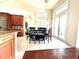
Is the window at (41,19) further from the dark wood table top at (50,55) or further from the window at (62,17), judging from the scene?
the dark wood table top at (50,55)

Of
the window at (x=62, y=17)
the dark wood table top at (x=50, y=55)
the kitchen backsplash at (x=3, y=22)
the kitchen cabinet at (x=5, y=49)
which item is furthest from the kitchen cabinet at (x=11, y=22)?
the kitchen cabinet at (x=5, y=49)

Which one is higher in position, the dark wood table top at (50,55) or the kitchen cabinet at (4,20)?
the kitchen cabinet at (4,20)

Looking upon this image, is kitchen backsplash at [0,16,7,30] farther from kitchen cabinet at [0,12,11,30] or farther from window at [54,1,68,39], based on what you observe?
window at [54,1,68,39]

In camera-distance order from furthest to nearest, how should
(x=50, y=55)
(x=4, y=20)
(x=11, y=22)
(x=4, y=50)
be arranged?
(x=11, y=22) < (x=4, y=20) < (x=50, y=55) < (x=4, y=50)

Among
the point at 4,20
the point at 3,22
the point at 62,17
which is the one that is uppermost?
the point at 62,17

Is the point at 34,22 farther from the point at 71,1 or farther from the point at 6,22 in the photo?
the point at 71,1

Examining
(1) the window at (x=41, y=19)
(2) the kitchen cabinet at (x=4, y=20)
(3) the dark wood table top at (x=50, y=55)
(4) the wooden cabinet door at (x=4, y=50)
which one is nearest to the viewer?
(4) the wooden cabinet door at (x=4, y=50)

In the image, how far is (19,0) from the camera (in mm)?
7691

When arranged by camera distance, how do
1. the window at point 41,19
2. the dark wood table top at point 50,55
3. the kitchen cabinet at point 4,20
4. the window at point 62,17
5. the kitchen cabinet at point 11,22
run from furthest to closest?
the window at point 41,19 < the kitchen cabinet at point 11,22 < the kitchen cabinet at point 4,20 < the window at point 62,17 < the dark wood table top at point 50,55

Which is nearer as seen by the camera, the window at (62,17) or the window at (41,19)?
the window at (62,17)

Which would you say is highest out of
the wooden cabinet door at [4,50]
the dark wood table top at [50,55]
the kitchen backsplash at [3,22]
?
the kitchen backsplash at [3,22]

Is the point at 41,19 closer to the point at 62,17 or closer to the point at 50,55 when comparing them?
the point at 62,17

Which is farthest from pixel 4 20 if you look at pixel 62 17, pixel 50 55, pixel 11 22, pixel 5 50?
pixel 5 50

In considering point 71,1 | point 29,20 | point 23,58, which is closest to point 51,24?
point 29,20
